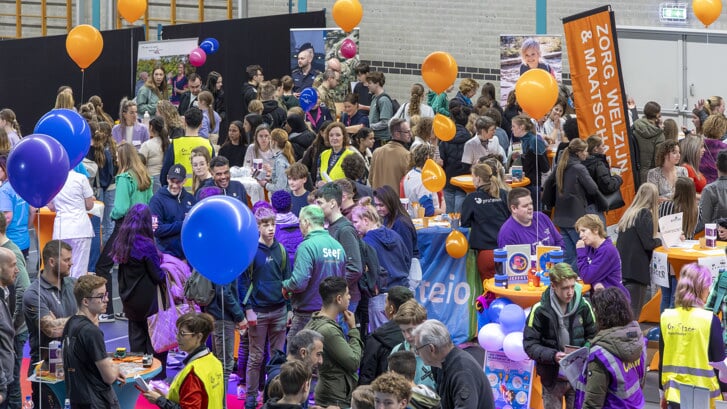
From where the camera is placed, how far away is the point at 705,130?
1152 centimetres

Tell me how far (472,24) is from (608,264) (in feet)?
36.6

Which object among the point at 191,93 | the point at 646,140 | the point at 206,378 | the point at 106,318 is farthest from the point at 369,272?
the point at 191,93

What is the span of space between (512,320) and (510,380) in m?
0.44

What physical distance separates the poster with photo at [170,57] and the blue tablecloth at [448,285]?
8.10 m

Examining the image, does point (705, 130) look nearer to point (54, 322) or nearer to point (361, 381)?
point (361, 381)

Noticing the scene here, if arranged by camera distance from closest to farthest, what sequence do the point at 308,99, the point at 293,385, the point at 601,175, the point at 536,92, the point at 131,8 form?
the point at 293,385 → the point at 536,92 → the point at 601,175 → the point at 308,99 → the point at 131,8

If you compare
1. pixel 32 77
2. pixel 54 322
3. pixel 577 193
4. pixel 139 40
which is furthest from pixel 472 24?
pixel 54 322

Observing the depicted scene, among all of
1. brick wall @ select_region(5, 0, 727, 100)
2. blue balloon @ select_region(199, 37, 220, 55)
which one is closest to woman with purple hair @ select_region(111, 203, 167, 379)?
blue balloon @ select_region(199, 37, 220, 55)

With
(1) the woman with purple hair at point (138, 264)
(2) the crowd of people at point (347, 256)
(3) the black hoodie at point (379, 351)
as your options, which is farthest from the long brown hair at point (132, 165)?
(3) the black hoodie at point (379, 351)

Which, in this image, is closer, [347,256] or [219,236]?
[219,236]

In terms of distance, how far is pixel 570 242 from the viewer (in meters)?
10.1

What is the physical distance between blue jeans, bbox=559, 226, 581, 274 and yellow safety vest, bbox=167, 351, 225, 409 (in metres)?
4.96

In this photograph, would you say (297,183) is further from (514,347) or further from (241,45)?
(241,45)

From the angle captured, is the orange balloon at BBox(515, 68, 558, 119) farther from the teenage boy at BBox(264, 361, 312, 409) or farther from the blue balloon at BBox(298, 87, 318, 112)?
the blue balloon at BBox(298, 87, 318, 112)
